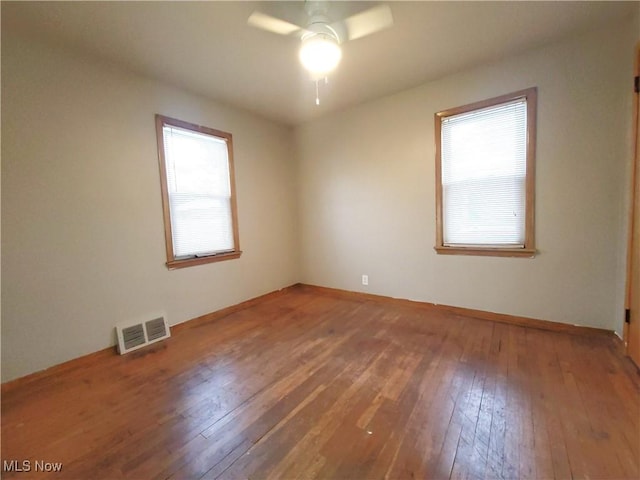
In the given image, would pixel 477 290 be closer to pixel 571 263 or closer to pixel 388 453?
pixel 571 263

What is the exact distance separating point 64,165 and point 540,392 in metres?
3.74

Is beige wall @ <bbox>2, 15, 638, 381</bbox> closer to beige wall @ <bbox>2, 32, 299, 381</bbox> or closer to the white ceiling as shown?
beige wall @ <bbox>2, 32, 299, 381</bbox>

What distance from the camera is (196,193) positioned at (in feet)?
9.86

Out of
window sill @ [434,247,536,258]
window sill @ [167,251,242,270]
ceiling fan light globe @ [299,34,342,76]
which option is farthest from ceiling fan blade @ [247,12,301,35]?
window sill @ [434,247,536,258]

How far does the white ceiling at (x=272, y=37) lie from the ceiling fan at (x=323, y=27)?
0.18 feet

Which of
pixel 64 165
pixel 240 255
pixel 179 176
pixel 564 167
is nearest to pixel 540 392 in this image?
pixel 564 167

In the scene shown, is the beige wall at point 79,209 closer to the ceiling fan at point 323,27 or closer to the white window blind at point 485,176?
the ceiling fan at point 323,27

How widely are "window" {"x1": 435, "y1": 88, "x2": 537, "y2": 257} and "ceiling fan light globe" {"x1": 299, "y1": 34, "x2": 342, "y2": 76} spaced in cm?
152

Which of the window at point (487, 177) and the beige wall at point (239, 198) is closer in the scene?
the beige wall at point (239, 198)

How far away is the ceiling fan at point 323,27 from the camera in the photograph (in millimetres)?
1812

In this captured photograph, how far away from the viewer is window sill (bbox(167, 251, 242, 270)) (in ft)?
9.14

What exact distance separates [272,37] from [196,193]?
173 centimetres

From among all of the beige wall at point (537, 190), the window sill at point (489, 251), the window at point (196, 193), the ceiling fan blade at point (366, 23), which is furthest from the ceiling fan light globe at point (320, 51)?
the window sill at point (489, 251)

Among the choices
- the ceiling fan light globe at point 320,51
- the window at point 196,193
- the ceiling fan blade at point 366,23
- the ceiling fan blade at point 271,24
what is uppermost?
the ceiling fan blade at point 271,24
